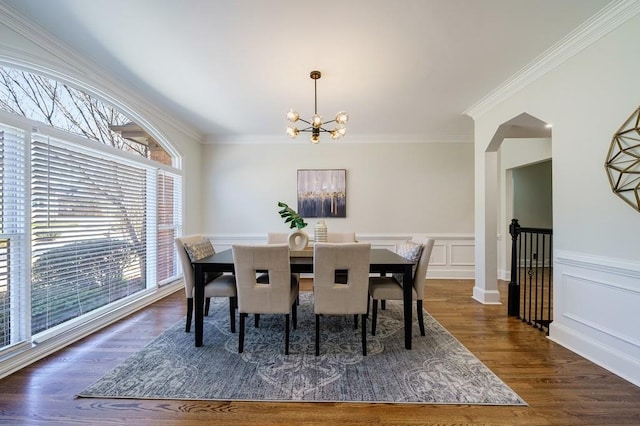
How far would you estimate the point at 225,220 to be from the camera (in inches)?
193

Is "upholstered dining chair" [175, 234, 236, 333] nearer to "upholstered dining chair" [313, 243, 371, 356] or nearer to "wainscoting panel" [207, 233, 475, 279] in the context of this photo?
"upholstered dining chair" [313, 243, 371, 356]

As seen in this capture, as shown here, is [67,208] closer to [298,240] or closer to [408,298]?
[298,240]

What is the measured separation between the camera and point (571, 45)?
2.21m

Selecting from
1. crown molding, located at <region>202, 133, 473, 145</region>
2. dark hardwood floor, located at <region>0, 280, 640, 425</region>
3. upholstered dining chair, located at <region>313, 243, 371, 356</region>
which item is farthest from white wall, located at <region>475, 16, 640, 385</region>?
crown molding, located at <region>202, 133, 473, 145</region>

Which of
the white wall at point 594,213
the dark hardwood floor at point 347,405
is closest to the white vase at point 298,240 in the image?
the dark hardwood floor at point 347,405

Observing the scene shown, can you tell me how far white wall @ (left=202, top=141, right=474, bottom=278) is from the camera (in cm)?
477

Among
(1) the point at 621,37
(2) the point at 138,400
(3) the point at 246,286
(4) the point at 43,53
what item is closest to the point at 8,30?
(4) the point at 43,53

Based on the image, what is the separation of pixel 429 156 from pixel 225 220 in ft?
12.6

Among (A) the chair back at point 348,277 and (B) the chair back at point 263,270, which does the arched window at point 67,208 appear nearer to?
(B) the chair back at point 263,270

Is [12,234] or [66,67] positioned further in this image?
[66,67]

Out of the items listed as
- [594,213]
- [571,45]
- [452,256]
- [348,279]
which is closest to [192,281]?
[348,279]

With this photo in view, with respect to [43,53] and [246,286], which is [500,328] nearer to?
[246,286]

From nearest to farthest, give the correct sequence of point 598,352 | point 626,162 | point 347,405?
point 347,405
point 626,162
point 598,352

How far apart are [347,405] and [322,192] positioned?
3555 millimetres
